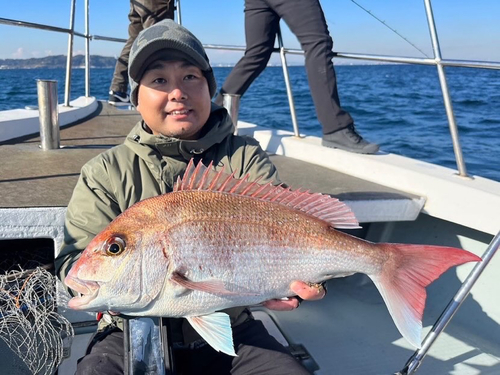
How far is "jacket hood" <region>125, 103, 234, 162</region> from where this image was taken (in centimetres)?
186

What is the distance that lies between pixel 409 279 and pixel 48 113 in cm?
272

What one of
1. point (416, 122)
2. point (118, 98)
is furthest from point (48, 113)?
point (416, 122)

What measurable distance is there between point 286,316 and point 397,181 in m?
1.12

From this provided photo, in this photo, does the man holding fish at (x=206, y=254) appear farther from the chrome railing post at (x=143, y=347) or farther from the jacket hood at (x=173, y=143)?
the chrome railing post at (x=143, y=347)

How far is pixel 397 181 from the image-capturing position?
9.78 ft

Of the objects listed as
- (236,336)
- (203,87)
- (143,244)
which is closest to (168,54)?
(203,87)

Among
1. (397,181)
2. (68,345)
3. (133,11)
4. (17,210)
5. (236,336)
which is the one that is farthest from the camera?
(133,11)

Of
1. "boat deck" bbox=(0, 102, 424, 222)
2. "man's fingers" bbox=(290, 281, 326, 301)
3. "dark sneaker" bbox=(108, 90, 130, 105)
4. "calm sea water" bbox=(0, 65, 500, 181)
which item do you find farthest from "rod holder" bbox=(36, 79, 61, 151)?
"calm sea water" bbox=(0, 65, 500, 181)

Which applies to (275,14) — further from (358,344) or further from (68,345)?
(68,345)

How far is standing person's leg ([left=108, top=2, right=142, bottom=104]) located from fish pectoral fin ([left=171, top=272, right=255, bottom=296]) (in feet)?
14.7

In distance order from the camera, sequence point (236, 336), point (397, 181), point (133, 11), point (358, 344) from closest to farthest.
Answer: point (236, 336) → point (358, 344) → point (397, 181) → point (133, 11)

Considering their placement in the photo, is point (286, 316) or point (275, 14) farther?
A: point (275, 14)

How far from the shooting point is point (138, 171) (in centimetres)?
189

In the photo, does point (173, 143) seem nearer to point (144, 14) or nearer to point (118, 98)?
point (144, 14)
